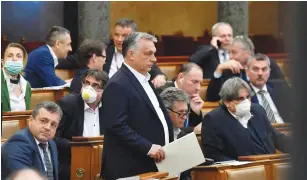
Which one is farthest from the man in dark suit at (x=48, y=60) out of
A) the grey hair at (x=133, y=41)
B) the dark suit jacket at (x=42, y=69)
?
the grey hair at (x=133, y=41)

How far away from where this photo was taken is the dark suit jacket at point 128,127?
396 cm

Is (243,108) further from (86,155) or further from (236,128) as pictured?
(86,155)

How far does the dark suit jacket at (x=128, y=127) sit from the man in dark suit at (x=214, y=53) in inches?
124

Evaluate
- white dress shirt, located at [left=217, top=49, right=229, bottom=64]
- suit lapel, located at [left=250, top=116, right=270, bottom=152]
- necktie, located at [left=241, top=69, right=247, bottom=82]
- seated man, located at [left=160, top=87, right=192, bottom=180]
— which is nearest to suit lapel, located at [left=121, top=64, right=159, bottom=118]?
seated man, located at [left=160, top=87, right=192, bottom=180]

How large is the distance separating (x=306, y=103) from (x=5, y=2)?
10.7 metres

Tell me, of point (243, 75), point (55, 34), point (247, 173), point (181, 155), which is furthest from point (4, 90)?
point (243, 75)

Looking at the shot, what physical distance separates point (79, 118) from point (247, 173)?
125 cm

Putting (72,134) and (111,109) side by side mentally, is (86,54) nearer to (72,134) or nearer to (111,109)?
(72,134)

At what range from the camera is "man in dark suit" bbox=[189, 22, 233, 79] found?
721cm

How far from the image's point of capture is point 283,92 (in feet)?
1.12

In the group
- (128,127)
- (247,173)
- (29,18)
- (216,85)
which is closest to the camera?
(128,127)

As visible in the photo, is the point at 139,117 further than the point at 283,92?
Yes

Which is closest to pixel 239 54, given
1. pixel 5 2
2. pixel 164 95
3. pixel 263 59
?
pixel 263 59

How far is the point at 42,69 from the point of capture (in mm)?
6340
